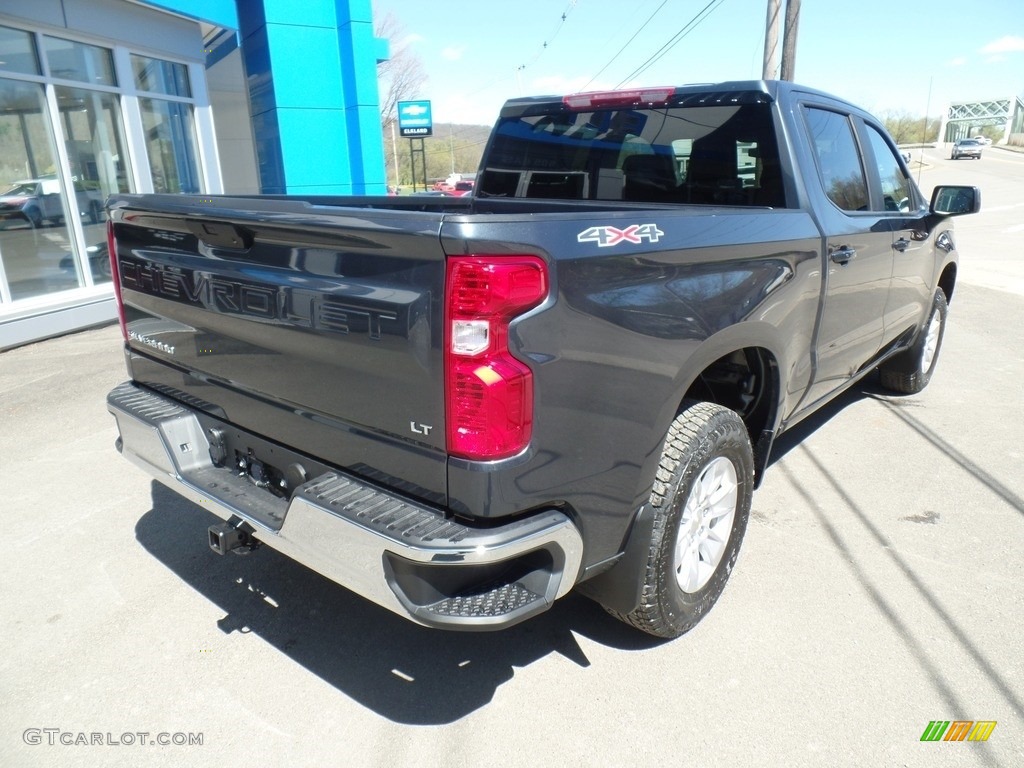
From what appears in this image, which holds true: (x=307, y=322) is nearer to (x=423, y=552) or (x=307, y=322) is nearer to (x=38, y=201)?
(x=423, y=552)

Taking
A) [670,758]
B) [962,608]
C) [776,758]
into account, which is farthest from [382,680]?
[962,608]

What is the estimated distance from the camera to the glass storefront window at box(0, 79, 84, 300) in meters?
8.16

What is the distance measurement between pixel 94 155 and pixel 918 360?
9693mm

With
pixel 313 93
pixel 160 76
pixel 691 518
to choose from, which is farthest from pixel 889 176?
pixel 313 93

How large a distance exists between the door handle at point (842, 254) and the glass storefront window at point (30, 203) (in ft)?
27.2

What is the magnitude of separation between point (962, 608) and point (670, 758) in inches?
60.7

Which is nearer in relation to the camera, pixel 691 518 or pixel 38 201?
pixel 691 518

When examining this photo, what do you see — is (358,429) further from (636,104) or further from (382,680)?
(636,104)

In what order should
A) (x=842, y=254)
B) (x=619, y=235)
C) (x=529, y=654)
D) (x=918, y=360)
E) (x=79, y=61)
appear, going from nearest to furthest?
(x=619, y=235)
(x=529, y=654)
(x=842, y=254)
(x=918, y=360)
(x=79, y=61)

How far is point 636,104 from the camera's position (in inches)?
140

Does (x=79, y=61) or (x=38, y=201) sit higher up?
(x=79, y=61)

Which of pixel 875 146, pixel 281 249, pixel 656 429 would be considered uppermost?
A: pixel 875 146

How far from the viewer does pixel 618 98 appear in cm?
361

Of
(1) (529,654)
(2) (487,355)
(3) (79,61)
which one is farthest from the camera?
(3) (79,61)
